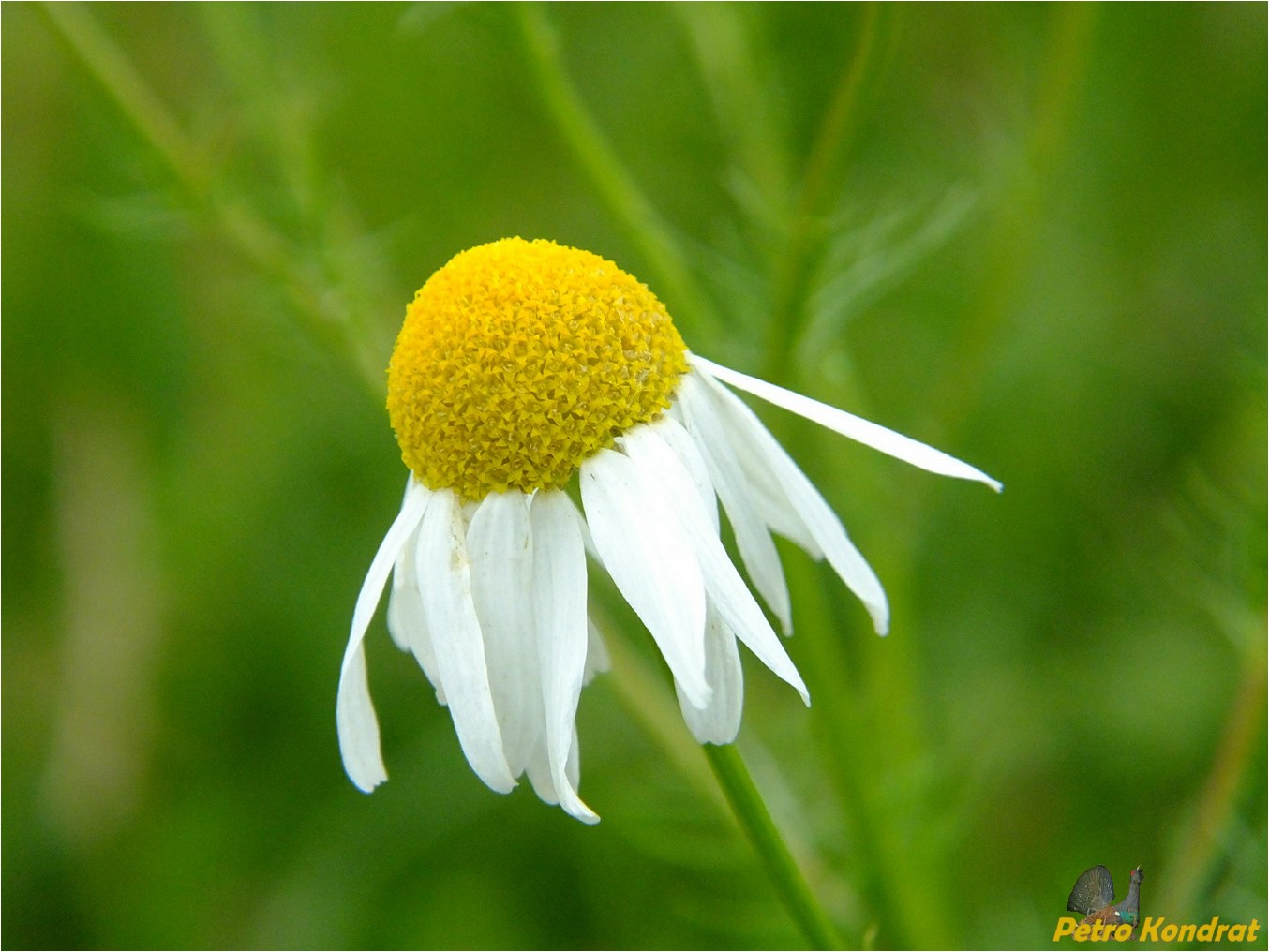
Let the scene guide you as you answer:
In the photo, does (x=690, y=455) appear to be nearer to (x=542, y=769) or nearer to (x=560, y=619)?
(x=560, y=619)

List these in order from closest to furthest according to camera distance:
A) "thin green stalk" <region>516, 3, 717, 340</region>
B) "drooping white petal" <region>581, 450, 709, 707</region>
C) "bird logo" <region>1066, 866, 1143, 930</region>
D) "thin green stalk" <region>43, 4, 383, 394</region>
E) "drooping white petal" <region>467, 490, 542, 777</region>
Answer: "drooping white petal" <region>581, 450, 709, 707</region> < "drooping white petal" <region>467, 490, 542, 777</region> < "bird logo" <region>1066, 866, 1143, 930</region> < "thin green stalk" <region>516, 3, 717, 340</region> < "thin green stalk" <region>43, 4, 383, 394</region>

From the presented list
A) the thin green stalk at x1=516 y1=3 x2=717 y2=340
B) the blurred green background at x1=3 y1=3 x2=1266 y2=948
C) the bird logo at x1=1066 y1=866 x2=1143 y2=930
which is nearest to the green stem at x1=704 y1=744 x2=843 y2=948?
the bird logo at x1=1066 y1=866 x2=1143 y2=930

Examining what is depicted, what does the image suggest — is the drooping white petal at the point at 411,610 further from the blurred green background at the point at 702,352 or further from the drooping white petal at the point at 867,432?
the blurred green background at the point at 702,352

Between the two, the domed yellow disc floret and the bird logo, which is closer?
the domed yellow disc floret

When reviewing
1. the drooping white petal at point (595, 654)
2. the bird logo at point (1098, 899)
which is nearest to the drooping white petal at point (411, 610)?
the drooping white petal at point (595, 654)

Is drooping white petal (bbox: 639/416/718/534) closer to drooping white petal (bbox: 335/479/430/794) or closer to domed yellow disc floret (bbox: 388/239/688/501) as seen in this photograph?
domed yellow disc floret (bbox: 388/239/688/501)

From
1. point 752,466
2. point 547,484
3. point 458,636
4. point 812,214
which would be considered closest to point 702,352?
Result: point 812,214

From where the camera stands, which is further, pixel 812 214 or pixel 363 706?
pixel 812 214
